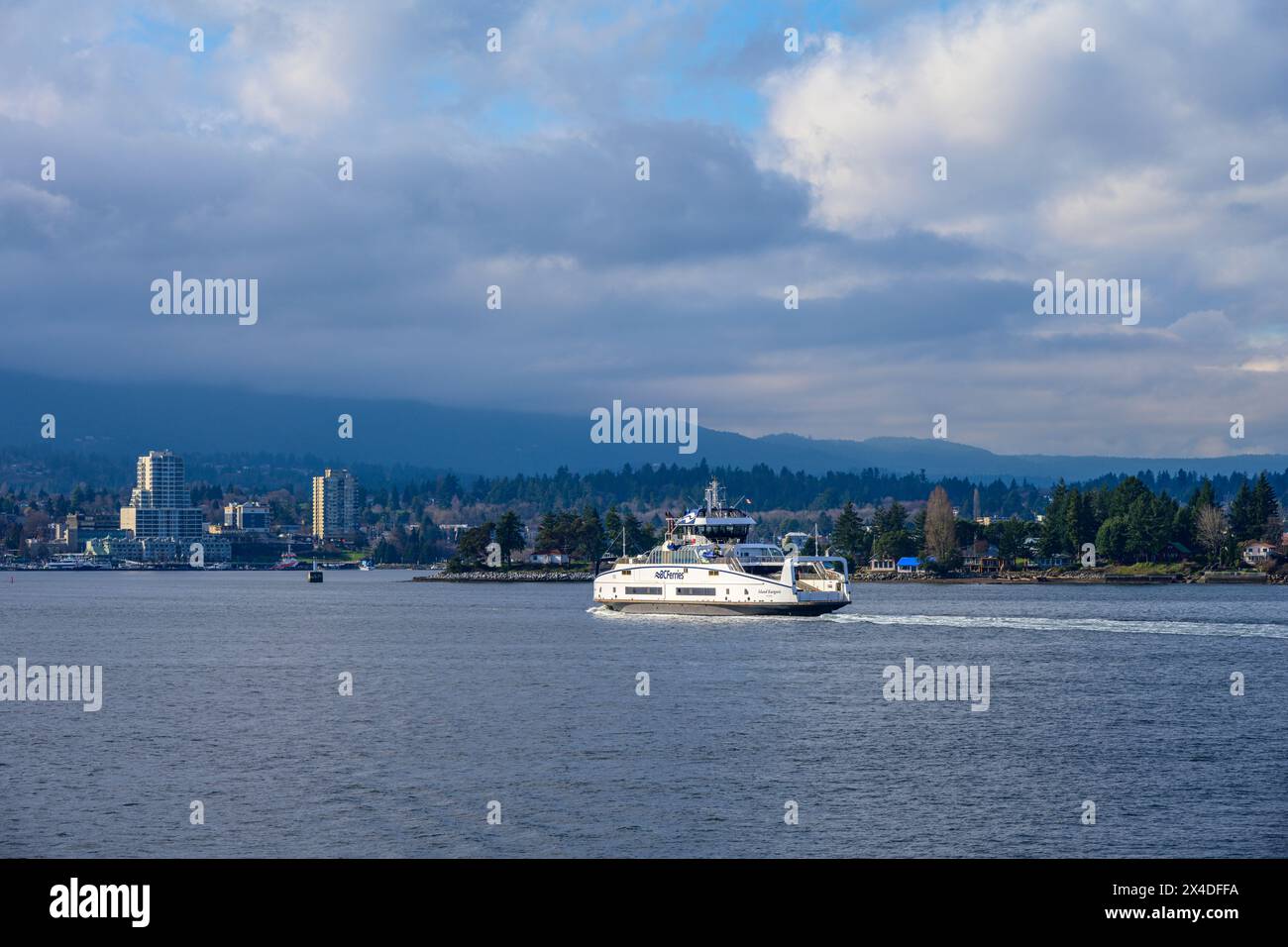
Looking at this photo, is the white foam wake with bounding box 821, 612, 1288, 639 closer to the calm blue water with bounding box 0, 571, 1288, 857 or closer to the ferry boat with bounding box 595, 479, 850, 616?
the calm blue water with bounding box 0, 571, 1288, 857

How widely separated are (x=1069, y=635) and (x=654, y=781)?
Answer: 217ft

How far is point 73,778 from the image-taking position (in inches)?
1790

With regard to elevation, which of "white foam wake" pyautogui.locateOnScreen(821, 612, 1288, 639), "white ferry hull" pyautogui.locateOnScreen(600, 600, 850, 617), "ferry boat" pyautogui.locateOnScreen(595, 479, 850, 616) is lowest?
"white foam wake" pyautogui.locateOnScreen(821, 612, 1288, 639)

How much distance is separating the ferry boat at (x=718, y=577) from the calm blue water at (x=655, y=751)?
1636 centimetres

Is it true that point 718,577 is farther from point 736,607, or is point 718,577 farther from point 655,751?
point 655,751

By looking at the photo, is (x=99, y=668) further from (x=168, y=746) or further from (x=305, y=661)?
(x=168, y=746)

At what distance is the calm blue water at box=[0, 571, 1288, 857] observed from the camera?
3709cm

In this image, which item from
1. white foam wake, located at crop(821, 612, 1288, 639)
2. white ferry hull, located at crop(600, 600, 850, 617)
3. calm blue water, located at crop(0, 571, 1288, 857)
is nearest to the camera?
calm blue water, located at crop(0, 571, 1288, 857)

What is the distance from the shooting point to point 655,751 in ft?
164

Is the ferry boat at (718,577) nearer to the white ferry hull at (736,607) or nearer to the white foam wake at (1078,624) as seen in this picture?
the white ferry hull at (736,607)

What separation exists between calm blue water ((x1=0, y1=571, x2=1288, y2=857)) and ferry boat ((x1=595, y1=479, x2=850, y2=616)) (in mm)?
16355

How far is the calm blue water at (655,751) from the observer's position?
37.1 meters

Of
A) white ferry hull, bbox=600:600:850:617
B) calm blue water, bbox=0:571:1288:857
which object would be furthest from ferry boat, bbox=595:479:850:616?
calm blue water, bbox=0:571:1288:857
